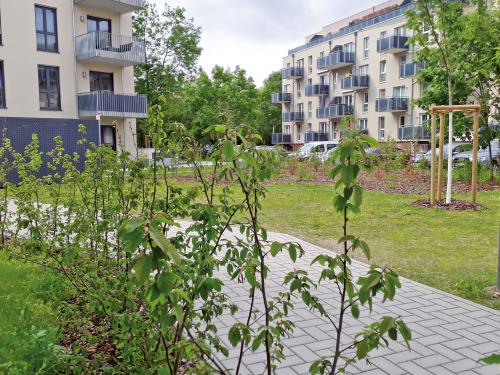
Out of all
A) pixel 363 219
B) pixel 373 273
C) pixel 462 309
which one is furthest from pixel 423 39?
pixel 373 273

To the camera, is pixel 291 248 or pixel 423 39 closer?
pixel 291 248

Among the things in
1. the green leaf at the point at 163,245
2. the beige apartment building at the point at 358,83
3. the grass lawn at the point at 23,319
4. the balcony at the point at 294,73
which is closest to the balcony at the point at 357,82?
the beige apartment building at the point at 358,83

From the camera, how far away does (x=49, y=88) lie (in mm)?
25719

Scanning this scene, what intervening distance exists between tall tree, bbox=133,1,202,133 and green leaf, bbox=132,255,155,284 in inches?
1463

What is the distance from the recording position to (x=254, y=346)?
2.12 metres

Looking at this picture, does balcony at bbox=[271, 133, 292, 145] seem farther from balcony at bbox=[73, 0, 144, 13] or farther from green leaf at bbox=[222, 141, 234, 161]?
green leaf at bbox=[222, 141, 234, 161]

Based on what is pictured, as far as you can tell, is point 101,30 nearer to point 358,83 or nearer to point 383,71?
point 358,83

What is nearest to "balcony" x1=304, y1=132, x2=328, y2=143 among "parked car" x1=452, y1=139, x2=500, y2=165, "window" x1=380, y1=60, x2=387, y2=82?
"window" x1=380, y1=60, x2=387, y2=82

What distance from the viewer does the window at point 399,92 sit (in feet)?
139

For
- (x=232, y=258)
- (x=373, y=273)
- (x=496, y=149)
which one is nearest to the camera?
(x=373, y=273)

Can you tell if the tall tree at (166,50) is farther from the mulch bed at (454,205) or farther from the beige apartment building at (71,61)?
the mulch bed at (454,205)

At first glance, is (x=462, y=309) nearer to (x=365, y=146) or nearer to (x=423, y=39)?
(x=365, y=146)

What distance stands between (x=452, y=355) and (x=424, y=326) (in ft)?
2.11

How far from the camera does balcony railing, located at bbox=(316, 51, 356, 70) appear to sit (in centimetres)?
4794
